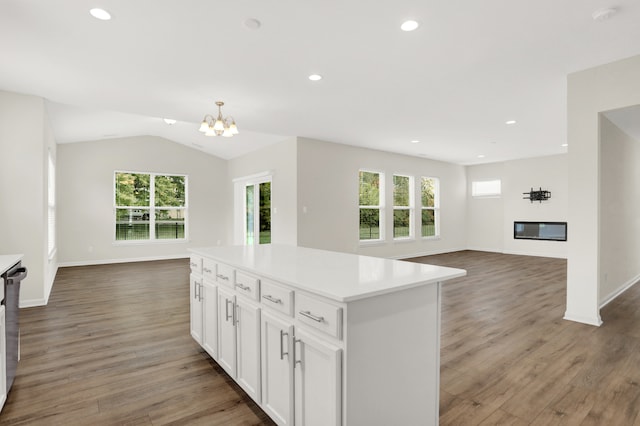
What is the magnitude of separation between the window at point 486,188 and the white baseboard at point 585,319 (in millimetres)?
6523

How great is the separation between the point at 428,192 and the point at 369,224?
2.55 metres

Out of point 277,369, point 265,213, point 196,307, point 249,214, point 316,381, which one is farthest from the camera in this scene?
point 249,214

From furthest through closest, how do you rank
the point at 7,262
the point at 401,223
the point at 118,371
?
the point at 401,223
the point at 118,371
the point at 7,262

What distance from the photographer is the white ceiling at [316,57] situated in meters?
2.43

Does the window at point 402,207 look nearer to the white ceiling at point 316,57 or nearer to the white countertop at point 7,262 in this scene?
the white ceiling at point 316,57

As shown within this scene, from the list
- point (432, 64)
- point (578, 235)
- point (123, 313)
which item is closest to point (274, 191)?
point (123, 313)

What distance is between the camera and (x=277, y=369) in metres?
1.75

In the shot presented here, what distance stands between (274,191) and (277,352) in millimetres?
5429

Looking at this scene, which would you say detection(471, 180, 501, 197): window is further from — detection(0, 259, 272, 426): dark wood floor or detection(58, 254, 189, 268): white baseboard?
detection(0, 259, 272, 426): dark wood floor

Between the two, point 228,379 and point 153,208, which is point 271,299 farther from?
point 153,208

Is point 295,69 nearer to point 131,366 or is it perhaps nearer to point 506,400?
point 131,366

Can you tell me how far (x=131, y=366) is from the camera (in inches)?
103

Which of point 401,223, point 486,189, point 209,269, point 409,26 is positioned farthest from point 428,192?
point 209,269

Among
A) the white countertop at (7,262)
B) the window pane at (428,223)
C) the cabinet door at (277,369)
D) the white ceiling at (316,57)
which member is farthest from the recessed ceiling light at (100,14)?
the window pane at (428,223)
